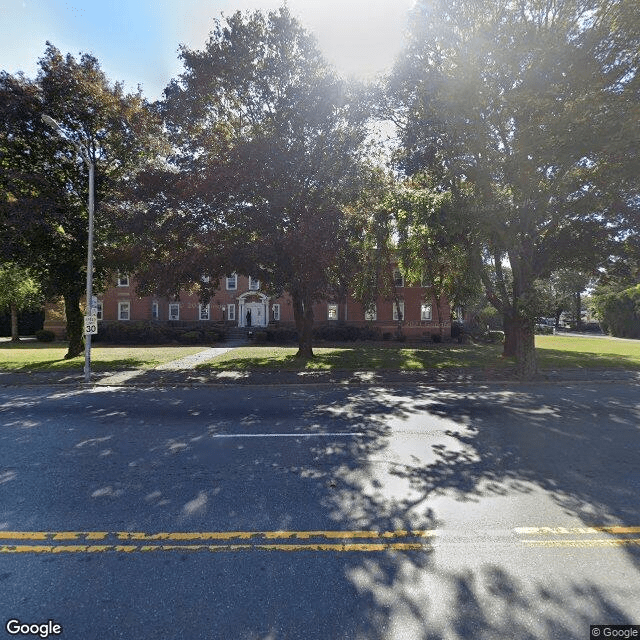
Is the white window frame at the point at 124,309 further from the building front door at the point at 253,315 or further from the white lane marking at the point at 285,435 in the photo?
the white lane marking at the point at 285,435

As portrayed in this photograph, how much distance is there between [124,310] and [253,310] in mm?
13451

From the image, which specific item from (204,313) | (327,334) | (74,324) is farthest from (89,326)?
(204,313)

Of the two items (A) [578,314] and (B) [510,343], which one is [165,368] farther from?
(A) [578,314]

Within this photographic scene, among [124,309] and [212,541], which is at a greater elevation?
[124,309]

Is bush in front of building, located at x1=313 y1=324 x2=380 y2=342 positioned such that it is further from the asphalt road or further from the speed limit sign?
the asphalt road

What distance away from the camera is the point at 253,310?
1601 inches

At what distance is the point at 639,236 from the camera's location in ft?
52.2

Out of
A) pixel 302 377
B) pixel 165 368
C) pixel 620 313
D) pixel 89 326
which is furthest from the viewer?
pixel 620 313

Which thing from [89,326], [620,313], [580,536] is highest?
[620,313]

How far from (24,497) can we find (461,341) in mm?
34512

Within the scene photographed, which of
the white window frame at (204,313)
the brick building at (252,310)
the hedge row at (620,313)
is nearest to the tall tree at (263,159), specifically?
the brick building at (252,310)

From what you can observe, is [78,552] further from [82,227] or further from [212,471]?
[82,227]

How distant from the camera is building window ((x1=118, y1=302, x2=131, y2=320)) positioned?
40812 mm

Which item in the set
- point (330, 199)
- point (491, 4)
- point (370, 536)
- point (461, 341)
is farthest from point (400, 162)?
point (461, 341)
